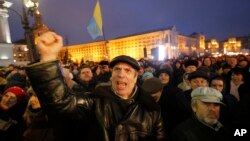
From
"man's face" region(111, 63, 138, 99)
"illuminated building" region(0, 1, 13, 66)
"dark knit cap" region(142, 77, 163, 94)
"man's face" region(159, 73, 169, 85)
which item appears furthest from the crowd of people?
"illuminated building" region(0, 1, 13, 66)

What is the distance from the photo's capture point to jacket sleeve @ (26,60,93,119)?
1814 mm

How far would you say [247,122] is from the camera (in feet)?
11.7

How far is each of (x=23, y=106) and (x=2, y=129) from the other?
0.61 m

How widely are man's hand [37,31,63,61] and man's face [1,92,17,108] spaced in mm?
2357

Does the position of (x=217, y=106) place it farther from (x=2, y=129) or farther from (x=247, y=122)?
(x=2, y=129)

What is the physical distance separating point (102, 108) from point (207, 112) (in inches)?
49.2

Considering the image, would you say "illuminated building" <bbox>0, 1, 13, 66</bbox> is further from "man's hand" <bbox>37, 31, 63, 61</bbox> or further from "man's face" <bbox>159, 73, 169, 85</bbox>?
"man's hand" <bbox>37, 31, 63, 61</bbox>

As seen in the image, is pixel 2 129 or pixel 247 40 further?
pixel 247 40

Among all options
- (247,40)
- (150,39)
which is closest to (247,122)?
(150,39)

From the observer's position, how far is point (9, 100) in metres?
3.92

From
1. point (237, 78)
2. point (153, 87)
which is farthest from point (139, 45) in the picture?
point (153, 87)

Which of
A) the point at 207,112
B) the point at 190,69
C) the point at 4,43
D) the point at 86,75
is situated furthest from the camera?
the point at 4,43

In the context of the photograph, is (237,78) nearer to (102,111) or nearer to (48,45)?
(102,111)

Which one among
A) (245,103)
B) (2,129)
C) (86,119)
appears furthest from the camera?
(245,103)
